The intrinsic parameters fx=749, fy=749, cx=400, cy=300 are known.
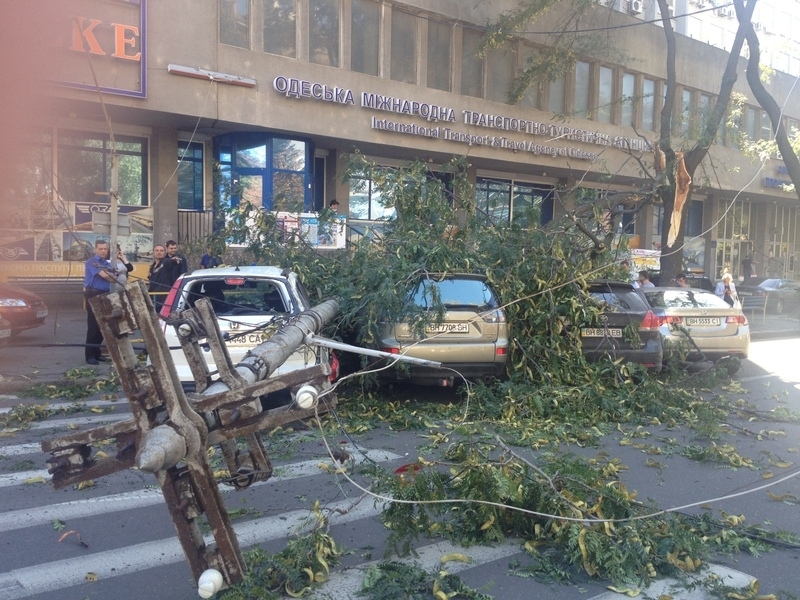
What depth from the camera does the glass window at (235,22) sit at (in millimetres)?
18734

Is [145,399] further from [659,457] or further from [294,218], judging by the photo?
[294,218]

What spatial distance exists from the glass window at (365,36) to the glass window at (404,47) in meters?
0.69

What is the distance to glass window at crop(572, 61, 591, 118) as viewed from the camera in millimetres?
27609

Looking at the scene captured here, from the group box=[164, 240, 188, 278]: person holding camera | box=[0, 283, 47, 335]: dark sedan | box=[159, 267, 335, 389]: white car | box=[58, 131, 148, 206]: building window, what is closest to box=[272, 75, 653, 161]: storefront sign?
box=[58, 131, 148, 206]: building window

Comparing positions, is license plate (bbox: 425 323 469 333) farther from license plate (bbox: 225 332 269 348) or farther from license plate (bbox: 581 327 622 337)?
license plate (bbox: 225 332 269 348)

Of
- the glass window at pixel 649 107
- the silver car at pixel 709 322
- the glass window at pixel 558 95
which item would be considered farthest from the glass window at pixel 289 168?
the glass window at pixel 649 107

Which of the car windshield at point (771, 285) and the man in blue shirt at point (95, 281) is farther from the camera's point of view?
the car windshield at point (771, 285)

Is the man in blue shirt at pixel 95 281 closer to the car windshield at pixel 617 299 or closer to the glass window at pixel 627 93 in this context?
the car windshield at pixel 617 299

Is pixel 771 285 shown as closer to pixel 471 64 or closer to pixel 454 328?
pixel 471 64

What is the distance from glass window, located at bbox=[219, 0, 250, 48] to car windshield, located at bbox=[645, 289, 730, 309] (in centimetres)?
1229

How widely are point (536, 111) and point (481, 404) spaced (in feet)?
62.8

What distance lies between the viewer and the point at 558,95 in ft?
88.9

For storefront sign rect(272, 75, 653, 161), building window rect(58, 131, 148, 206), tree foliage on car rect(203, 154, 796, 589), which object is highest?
storefront sign rect(272, 75, 653, 161)

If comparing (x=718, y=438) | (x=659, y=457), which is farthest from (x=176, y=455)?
(x=718, y=438)
